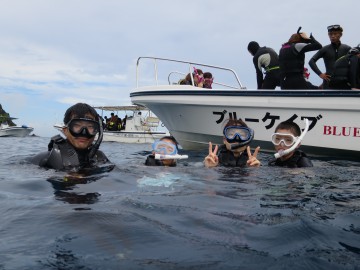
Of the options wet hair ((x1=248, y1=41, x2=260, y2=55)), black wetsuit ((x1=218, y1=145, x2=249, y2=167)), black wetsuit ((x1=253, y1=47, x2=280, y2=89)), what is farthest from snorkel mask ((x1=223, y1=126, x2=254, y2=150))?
wet hair ((x1=248, y1=41, x2=260, y2=55))

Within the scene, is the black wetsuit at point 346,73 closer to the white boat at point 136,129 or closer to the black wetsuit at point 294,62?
the black wetsuit at point 294,62

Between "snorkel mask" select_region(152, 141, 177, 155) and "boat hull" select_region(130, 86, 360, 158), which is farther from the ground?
"boat hull" select_region(130, 86, 360, 158)

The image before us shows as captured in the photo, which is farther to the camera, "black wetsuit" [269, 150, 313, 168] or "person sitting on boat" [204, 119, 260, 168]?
"person sitting on boat" [204, 119, 260, 168]

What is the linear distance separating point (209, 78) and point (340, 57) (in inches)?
120

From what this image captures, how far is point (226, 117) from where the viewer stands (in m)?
7.53

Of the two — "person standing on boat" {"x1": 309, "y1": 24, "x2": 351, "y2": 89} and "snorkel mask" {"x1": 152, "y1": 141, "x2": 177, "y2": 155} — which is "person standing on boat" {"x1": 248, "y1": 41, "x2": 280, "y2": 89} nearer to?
"person standing on boat" {"x1": 309, "y1": 24, "x2": 351, "y2": 89}

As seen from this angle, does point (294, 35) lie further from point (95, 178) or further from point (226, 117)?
point (95, 178)

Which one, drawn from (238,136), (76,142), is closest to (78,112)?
(76,142)

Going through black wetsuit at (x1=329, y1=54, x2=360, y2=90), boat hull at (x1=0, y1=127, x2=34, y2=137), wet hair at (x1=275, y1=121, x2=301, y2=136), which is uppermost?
black wetsuit at (x1=329, y1=54, x2=360, y2=90)

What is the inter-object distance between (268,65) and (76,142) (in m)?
4.66

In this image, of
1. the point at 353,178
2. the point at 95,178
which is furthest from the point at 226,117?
Result: the point at 95,178

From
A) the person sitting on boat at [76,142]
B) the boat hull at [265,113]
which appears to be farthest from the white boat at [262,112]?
the person sitting on boat at [76,142]

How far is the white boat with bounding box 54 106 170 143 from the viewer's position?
68.1 feet

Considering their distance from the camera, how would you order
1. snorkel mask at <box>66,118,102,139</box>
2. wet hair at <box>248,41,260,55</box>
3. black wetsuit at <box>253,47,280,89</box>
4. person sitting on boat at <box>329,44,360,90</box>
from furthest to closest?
wet hair at <box>248,41,260,55</box>, black wetsuit at <box>253,47,280,89</box>, person sitting on boat at <box>329,44,360,90</box>, snorkel mask at <box>66,118,102,139</box>
